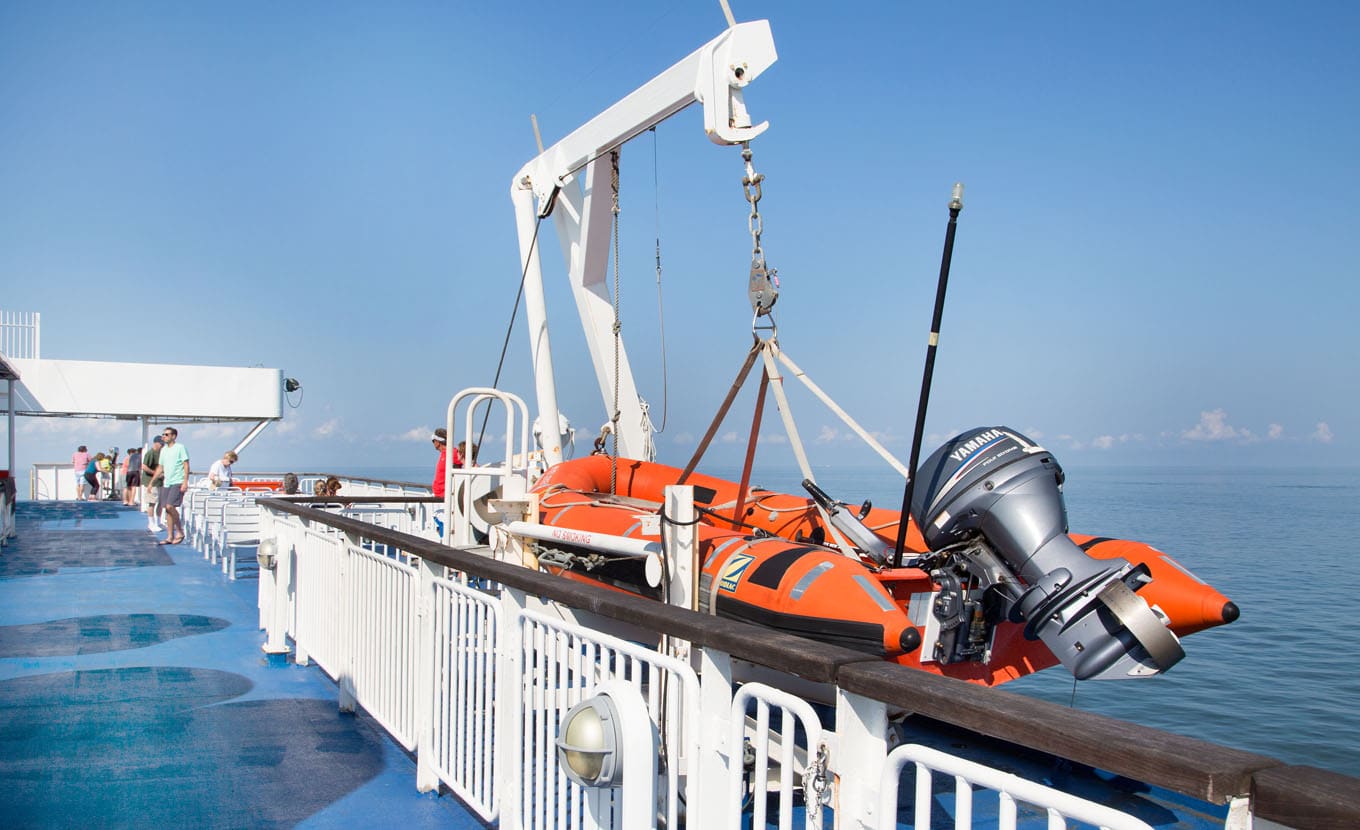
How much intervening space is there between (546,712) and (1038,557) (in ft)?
6.23

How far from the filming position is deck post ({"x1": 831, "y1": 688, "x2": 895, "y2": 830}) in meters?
1.45

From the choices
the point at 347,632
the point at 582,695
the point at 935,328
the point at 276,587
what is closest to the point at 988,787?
the point at 582,695

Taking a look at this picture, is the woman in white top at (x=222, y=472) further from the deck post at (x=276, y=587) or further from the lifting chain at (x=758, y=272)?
the lifting chain at (x=758, y=272)

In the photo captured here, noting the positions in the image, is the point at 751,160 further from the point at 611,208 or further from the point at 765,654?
the point at 765,654

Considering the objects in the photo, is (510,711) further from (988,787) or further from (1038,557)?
(1038,557)

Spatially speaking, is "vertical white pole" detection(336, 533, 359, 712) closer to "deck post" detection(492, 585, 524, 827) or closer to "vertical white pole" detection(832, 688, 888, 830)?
"deck post" detection(492, 585, 524, 827)

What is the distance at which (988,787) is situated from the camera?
3.87 feet

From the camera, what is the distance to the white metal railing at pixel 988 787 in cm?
106

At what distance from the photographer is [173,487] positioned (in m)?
11.1

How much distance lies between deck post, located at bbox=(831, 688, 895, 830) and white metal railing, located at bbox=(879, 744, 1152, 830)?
4cm

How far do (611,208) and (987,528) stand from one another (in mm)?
4058

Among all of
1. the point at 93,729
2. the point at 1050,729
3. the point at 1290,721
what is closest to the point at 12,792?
the point at 93,729

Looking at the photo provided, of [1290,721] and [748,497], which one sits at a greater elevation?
[748,497]

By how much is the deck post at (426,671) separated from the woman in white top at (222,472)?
10117mm
